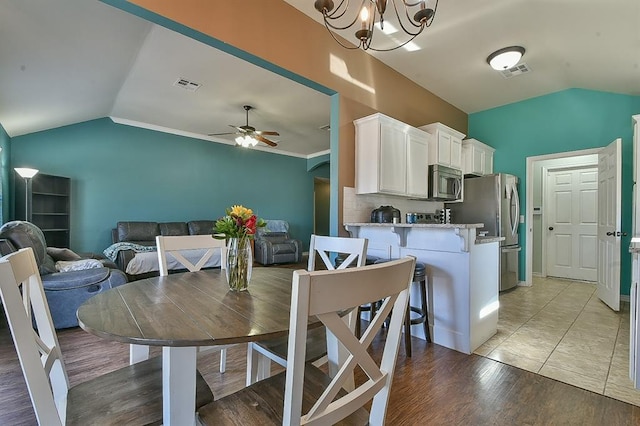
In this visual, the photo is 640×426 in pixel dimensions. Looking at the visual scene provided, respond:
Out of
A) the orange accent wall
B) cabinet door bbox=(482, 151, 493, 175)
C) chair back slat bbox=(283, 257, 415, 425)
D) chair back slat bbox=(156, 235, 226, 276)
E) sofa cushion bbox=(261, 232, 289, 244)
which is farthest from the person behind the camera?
sofa cushion bbox=(261, 232, 289, 244)

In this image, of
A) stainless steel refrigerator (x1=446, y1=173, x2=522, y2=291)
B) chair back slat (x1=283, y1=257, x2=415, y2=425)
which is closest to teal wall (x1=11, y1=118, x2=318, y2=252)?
stainless steel refrigerator (x1=446, y1=173, x2=522, y2=291)

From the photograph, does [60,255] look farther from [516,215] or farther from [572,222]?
[572,222]

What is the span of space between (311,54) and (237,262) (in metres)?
2.38

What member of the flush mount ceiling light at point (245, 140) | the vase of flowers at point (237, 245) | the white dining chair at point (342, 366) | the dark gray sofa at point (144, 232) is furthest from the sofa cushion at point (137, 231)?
the white dining chair at point (342, 366)

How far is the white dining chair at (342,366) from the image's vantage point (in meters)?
0.65

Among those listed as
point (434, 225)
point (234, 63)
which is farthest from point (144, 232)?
point (434, 225)

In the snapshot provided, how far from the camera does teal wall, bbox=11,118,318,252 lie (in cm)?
509

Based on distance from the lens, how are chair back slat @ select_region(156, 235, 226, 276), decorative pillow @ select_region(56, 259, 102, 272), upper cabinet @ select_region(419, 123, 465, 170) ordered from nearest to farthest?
chair back slat @ select_region(156, 235, 226, 276)
decorative pillow @ select_region(56, 259, 102, 272)
upper cabinet @ select_region(419, 123, 465, 170)

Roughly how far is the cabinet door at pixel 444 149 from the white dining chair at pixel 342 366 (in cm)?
361

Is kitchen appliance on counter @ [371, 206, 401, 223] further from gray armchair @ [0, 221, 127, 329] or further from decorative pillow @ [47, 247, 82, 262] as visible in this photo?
decorative pillow @ [47, 247, 82, 262]

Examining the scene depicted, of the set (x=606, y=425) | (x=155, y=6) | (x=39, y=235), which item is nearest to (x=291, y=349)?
(x=606, y=425)

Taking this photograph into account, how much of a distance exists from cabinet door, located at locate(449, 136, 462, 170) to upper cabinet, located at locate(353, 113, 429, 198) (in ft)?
2.85

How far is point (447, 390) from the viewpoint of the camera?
6.29 ft

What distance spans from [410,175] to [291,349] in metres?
3.35
